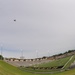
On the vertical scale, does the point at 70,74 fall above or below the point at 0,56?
below

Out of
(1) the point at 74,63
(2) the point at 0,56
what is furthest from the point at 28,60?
(1) the point at 74,63

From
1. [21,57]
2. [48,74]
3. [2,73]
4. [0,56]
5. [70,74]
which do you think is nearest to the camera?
[2,73]

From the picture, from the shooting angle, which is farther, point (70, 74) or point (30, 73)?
point (30, 73)

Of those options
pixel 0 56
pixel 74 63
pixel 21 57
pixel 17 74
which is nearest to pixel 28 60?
pixel 21 57

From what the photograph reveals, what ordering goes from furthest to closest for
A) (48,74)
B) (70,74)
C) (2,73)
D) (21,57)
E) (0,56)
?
1. (21,57)
2. (0,56)
3. (48,74)
4. (70,74)
5. (2,73)

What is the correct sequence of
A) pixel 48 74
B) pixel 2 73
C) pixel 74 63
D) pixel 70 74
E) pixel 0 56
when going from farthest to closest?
pixel 0 56, pixel 74 63, pixel 48 74, pixel 70 74, pixel 2 73

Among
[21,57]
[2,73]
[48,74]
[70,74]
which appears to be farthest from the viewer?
[21,57]

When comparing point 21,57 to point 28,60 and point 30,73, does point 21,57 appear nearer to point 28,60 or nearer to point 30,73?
point 28,60

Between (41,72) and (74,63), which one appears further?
(74,63)

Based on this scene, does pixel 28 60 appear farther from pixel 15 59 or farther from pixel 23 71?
pixel 23 71
